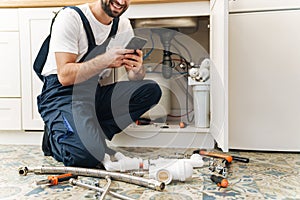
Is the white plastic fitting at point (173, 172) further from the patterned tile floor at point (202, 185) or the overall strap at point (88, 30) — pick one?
the overall strap at point (88, 30)

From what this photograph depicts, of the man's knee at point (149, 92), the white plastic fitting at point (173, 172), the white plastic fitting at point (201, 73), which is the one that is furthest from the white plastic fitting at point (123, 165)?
the white plastic fitting at point (201, 73)

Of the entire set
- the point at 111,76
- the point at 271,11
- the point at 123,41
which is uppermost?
the point at 271,11

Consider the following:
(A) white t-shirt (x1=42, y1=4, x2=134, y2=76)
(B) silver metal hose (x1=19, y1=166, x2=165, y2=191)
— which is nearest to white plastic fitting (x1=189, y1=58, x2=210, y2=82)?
(A) white t-shirt (x1=42, y1=4, x2=134, y2=76)

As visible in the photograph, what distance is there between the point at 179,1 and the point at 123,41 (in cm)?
34

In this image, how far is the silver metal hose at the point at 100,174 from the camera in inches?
35.4

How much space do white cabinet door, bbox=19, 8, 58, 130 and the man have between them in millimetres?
269

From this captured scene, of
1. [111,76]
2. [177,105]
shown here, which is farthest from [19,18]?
[177,105]

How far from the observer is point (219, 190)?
93cm

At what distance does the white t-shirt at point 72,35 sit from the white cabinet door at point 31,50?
0.87 feet

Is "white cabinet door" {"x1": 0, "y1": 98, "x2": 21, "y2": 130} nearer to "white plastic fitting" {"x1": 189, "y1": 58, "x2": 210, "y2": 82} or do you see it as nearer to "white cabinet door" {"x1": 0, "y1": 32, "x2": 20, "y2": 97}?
"white cabinet door" {"x1": 0, "y1": 32, "x2": 20, "y2": 97}

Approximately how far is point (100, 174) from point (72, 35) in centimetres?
57

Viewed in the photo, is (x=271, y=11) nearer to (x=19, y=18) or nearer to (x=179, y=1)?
(x=179, y=1)

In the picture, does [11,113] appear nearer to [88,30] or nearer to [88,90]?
[88,90]

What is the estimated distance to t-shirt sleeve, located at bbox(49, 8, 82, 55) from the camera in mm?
1194
